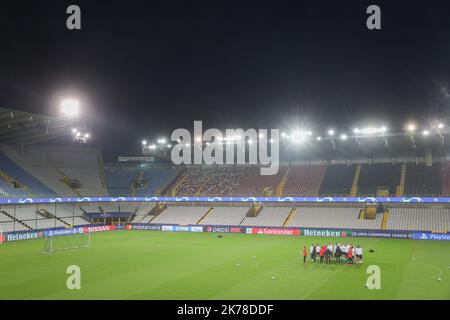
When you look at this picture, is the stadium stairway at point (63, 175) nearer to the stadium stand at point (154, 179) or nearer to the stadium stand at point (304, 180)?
the stadium stand at point (154, 179)

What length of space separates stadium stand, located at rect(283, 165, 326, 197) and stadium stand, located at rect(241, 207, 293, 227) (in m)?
2.51

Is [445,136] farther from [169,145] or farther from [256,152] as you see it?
[169,145]

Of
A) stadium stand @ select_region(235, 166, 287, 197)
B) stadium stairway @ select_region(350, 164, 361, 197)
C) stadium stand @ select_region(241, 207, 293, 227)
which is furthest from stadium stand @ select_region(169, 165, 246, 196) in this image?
stadium stairway @ select_region(350, 164, 361, 197)

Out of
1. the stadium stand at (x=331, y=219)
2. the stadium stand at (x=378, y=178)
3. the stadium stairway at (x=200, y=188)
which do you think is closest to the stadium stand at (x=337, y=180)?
the stadium stand at (x=378, y=178)

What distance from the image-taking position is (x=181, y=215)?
57.9 metres

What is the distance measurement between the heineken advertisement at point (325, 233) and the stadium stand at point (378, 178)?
8.09 meters

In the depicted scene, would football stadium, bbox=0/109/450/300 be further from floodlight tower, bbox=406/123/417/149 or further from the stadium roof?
floodlight tower, bbox=406/123/417/149

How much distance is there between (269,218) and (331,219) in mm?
7570

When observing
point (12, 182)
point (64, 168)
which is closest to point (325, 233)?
point (12, 182)

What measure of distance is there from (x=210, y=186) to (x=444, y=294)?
44.0 metres

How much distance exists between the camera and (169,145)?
67812 mm

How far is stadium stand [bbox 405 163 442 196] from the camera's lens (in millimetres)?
47903

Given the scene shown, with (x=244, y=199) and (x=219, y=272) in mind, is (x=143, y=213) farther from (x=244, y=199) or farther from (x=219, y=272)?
(x=219, y=272)

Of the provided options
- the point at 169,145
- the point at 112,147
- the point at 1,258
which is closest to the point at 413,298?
the point at 1,258
